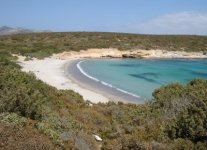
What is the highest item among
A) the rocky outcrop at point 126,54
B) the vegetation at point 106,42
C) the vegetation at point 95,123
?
the vegetation at point 95,123

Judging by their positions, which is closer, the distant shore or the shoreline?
the shoreline

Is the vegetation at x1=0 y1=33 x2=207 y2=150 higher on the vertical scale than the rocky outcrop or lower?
higher

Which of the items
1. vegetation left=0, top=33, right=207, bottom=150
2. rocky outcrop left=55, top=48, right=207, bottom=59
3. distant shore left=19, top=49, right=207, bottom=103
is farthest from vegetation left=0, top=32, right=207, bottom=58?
vegetation left=0, top=33, right=207, bottom=150

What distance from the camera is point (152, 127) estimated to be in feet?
34.2

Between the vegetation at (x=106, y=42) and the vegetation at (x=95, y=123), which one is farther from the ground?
the vegetation at (x=95, y=123)

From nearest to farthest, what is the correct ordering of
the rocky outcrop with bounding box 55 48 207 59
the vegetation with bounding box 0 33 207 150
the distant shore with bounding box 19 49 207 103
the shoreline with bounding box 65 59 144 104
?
the vegetation with bounding box 0 33 207 150 → the shoreline with bounding box 65 59 144 104 → the distant shore with bounding box 19 49 207 103 → the rocky outcrop with bounding box 55 48 207 59

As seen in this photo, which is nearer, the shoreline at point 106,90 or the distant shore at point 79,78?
the shoreline at point 106,90

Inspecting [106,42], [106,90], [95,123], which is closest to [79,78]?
[106,90]

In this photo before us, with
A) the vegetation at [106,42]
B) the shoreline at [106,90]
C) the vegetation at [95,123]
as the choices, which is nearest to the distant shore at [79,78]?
the shoreline at [106,90]

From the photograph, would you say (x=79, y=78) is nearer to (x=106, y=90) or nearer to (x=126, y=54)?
(x=106, y=90)

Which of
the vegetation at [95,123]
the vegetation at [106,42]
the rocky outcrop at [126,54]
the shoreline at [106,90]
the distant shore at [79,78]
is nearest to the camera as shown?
the vegetation at [95,123]

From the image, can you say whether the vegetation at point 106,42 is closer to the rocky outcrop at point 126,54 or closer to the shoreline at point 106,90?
the rocky outcrop at point 126,54

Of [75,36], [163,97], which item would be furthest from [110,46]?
[163,97]

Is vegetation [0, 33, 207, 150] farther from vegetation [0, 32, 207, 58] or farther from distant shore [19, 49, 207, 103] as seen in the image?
vegetation [0, 32, 207, 58]
